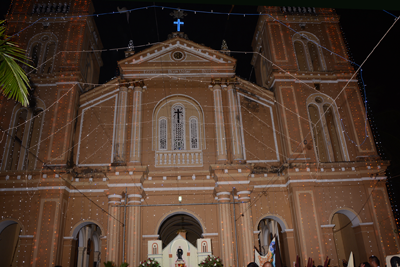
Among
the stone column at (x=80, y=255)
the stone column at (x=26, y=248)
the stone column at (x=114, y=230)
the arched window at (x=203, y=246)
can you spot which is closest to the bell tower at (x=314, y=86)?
the arched window at (x=203, y=246)

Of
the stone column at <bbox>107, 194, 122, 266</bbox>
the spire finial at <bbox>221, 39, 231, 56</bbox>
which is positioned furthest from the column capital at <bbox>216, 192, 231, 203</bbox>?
the spire finial at <bbox>221, 39, 231, 56</bbox>

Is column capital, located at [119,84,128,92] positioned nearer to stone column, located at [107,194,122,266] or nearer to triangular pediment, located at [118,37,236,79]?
triangular pediment, located at [118,37,236,79]

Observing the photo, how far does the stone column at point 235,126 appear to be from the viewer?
50.0 ft

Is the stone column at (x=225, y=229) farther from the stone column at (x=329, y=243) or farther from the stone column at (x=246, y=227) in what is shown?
the stone column at (x=329, y=243)

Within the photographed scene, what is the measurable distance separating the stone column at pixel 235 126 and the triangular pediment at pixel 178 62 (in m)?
1.35

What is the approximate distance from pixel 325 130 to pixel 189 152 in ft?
24.3

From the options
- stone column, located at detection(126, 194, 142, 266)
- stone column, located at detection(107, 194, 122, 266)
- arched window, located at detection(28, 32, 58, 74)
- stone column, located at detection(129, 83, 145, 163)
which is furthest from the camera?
arched window, located at detection(28, 32, 58, 74)

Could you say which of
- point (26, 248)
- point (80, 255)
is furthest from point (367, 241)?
point (80, 255)

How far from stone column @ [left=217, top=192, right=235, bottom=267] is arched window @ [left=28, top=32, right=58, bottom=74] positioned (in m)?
12.0

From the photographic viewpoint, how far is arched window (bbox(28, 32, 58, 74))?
1780cm

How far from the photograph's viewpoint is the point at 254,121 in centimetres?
1702

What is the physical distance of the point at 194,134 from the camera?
16391mm

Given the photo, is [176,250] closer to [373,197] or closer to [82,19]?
[373,197]

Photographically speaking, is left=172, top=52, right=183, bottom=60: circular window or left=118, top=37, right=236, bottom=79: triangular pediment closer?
left=118, top=37, right=236, bottom=79: triangular pediment
